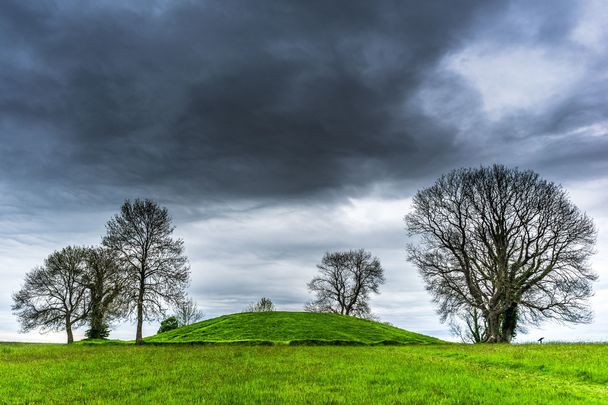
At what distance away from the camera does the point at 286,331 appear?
44.6m

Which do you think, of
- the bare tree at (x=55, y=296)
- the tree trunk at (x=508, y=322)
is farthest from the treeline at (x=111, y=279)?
the tree trunk at (x=508, y=322)

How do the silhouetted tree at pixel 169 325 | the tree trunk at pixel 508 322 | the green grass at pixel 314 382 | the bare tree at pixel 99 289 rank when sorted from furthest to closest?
the silhouetted tree at pixel 169 325 → the bare tree at pixel 99 289 → the tree trunk at pixel 508 322 → the green grass at pixel 314 382

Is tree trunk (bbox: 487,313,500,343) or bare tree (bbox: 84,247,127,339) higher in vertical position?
bare tree (bbox: 84,247,127,339)

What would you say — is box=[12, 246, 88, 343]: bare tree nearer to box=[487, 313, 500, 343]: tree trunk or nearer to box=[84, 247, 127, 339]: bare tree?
box=[84, 247, 127, 339]: bare tree

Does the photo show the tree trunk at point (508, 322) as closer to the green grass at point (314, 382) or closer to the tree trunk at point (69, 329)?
the green grass at point (314, 382)

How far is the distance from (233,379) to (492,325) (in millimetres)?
34657

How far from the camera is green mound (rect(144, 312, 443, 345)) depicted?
40.5 m

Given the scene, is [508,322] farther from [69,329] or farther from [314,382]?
[69,329]

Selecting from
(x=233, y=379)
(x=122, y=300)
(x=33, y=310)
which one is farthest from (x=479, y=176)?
(x=33, y=310)

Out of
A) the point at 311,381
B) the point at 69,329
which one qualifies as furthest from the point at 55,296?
the point at 311,381

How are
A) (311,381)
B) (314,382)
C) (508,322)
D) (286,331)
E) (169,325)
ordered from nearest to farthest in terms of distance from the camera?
(314,382) < (311,381) < (508,322) < (286,331) < (169,325)

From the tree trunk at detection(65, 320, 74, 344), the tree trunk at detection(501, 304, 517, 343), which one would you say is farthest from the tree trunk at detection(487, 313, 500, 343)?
the tree trunk at detection(65, 320, 74, 344)

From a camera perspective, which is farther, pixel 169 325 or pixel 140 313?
pixel 169 325

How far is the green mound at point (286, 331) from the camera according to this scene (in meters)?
40.5
